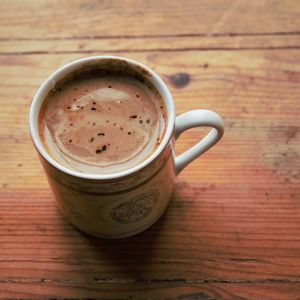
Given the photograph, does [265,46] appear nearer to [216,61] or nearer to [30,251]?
[216,61]

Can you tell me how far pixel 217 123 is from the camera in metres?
0.65

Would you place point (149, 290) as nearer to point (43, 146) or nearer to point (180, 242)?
point (180, 242)

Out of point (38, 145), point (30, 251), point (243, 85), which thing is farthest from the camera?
point (243, 85)

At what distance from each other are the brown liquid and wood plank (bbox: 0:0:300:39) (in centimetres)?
23

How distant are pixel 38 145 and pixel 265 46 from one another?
45 cm

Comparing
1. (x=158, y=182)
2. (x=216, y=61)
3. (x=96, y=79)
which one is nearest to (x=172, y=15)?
(x=216, y=61)

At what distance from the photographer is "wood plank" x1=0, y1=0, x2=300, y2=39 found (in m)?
0.90

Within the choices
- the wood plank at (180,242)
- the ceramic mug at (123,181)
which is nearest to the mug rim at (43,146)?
the ceramic mug at (123,181)

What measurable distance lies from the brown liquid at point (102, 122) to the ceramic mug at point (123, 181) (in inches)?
0.7

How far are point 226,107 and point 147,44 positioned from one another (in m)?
0.18

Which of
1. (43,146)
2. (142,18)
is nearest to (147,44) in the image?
(142,18)

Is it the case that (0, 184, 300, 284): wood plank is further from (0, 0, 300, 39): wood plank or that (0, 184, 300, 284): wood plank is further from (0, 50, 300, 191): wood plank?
(0, 0, 300, 39): wood plank

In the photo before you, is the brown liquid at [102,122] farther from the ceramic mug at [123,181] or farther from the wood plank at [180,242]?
the wood plank at [180,242]

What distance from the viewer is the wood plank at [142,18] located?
90cm
